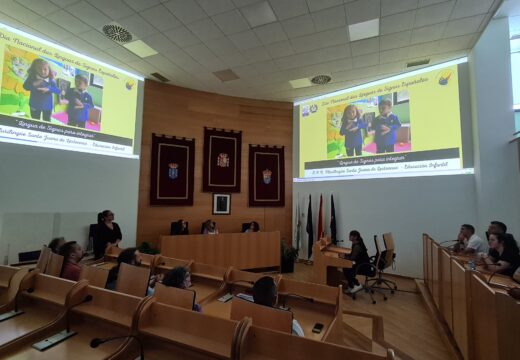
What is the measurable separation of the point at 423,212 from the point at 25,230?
687 centimetres

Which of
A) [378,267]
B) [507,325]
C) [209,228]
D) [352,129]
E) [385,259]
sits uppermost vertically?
[352,129]

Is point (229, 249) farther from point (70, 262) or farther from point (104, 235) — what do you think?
point (70, 262)

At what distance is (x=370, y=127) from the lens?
19.7 feet

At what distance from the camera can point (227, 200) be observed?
6820 mm

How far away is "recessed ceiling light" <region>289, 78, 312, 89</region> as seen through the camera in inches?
241

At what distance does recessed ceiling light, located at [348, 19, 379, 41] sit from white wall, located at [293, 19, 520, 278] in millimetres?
1927

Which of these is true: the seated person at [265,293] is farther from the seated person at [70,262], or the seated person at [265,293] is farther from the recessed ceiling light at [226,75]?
the recessed ceiling light at [226,75]

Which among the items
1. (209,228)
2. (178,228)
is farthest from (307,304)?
(178,228)

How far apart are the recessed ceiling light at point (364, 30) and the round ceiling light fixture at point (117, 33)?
11.7 ft

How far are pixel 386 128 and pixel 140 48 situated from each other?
5.03 metres

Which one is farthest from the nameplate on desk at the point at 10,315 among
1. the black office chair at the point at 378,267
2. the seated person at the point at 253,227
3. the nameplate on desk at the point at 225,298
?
the seated person at the point at 253,227

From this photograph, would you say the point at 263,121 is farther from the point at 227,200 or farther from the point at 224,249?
the point at 224,249

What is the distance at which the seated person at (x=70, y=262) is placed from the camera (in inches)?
100

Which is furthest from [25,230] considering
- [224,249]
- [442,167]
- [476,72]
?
[476,72]
